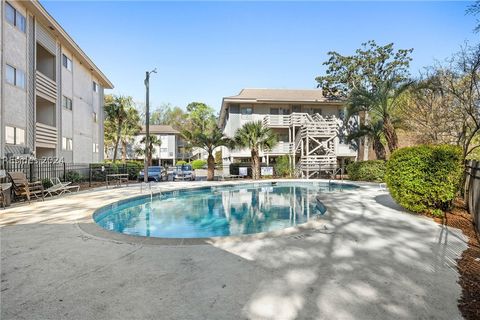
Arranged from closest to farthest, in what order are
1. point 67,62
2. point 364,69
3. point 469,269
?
1. point 469,269
2. point 67,62
3. point 364,69

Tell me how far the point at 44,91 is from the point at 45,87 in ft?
1.07

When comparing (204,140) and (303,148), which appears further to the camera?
(303,148)


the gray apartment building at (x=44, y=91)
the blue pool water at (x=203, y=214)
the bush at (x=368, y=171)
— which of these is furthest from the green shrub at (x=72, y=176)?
the bush at (x=368, y=171)

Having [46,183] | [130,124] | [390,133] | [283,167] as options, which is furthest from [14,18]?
[390,133]

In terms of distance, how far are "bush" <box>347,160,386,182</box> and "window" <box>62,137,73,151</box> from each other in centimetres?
2326

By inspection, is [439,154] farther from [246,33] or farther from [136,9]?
[136,9]

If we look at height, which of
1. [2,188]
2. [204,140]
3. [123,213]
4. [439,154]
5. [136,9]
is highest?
[136,9]

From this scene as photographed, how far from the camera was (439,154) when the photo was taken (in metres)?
7.24

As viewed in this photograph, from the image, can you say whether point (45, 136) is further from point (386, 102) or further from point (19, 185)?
point (386, 102)

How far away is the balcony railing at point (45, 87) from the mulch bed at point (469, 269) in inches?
830

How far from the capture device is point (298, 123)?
25828 millimetres

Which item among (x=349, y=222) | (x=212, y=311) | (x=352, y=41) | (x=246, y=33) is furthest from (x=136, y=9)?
(x=352, y=41)

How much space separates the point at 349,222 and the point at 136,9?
1524 cm

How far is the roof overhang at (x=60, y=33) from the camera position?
14.9 metres
